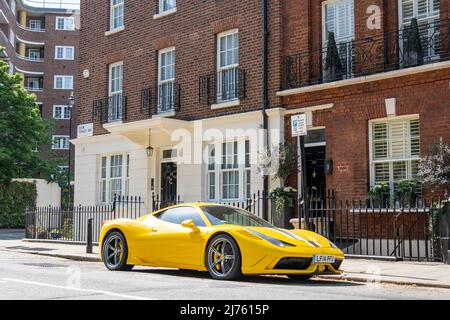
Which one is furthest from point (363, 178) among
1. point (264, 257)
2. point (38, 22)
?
point (38, 22)

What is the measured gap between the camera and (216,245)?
34.0 ft

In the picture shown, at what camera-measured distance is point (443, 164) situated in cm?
1388

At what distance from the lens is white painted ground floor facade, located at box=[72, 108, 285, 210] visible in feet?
60.1

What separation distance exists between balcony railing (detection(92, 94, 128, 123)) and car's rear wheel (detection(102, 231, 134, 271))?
1076 centimetres

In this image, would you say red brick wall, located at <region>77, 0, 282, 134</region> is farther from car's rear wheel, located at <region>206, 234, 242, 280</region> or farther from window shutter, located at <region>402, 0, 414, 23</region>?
car's rear wheel, located at <region>206, 234, 242, 280</region>

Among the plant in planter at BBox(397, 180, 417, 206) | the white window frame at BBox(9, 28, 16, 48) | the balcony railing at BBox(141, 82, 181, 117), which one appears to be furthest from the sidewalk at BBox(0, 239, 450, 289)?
the white window frame at BBox(9, 28, 16, 48)

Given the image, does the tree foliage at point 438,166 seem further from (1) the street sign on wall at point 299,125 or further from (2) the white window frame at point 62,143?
(2) the white window frame at point 62,143

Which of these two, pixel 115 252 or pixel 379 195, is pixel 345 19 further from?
pixel 115 252

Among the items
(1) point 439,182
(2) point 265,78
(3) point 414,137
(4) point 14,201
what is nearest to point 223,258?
(1) point 439,182

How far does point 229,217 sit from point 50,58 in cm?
5149

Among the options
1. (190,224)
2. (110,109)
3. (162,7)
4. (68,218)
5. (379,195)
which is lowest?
(68,218)

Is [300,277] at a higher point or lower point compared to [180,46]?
lower

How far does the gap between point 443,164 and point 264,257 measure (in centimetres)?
605

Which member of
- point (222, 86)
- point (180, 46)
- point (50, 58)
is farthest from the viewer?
point (50, 58)
